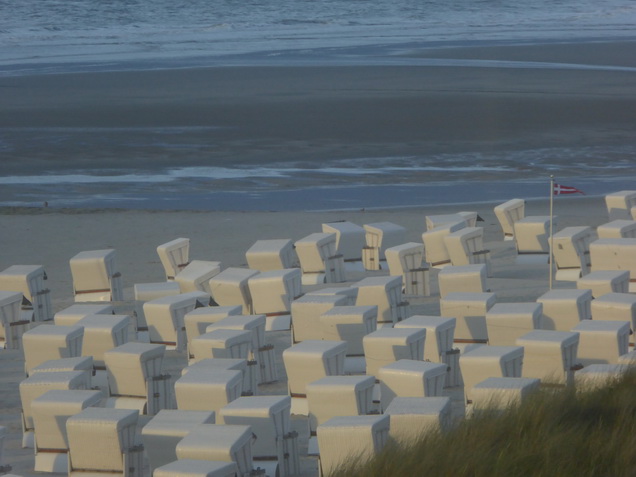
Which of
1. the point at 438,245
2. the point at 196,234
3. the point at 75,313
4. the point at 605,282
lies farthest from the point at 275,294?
the point at 196,234

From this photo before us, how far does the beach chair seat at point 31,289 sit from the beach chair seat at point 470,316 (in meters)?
5.25

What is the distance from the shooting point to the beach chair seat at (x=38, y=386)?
912cm

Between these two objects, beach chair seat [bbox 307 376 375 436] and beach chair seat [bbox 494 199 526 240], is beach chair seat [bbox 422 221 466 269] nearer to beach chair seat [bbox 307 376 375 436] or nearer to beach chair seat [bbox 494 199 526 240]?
beach chair seat [bbox 494 199 526 240]

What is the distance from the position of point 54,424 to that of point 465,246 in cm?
703

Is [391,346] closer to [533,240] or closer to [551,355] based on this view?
[551,355]

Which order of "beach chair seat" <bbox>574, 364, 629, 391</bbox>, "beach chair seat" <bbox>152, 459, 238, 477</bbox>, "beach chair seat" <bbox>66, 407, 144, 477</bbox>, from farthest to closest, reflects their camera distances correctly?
"beach chair seat" <bbox>574, 364, 629, 391</bbox>
"beach chair seat" <bbox>66, 407, 144, 477</bbox>
"beach chair seat" <bbox>152, 459, 238, 477</bbox>

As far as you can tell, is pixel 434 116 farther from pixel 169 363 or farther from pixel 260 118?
pixel 169 363

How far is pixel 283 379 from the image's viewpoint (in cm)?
1102

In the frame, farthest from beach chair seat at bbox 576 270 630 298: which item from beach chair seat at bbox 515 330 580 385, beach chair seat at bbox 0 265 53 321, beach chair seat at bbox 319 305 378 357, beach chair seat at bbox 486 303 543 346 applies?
beach chair seat at bbox 0 265 53 321

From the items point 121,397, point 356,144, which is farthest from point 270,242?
point 356,144

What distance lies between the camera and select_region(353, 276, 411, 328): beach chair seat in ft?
39.2

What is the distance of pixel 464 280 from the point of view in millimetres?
12320

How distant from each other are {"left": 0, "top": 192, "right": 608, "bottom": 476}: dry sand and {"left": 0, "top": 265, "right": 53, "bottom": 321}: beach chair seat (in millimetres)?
712

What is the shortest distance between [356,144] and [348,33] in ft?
137
